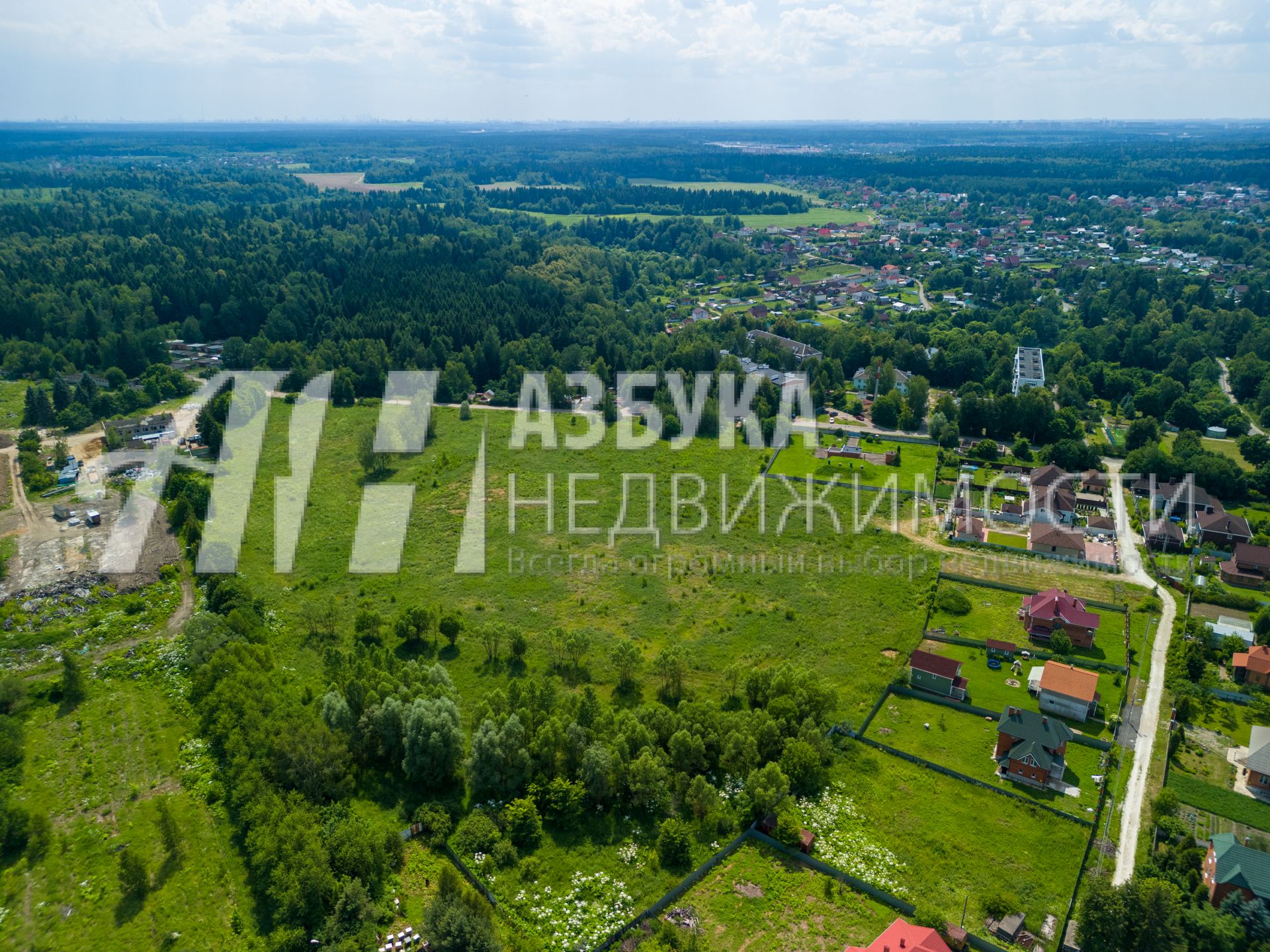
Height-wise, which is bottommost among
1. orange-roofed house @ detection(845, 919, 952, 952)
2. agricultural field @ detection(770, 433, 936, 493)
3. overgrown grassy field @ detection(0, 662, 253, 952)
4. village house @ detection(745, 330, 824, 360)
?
overgrown grassy field @ detection(0, 662, 253, 952)

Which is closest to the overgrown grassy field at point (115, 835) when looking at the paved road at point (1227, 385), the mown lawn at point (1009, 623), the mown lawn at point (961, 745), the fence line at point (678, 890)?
the fence line at point (678, 890)

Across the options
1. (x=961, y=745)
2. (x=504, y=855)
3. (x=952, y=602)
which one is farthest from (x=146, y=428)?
(x=961, y=745)

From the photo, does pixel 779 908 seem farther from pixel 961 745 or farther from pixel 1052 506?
pixel 1052 506

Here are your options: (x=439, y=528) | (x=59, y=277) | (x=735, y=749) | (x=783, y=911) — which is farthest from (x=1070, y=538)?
A: (x=59, y=277)

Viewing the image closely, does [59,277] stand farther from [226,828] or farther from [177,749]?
[226,828]

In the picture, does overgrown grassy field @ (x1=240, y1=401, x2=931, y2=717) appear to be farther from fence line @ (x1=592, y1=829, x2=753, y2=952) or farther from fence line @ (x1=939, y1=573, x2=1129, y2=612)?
fence line @ (x1=592, y1=829, x2=753, y2=952)

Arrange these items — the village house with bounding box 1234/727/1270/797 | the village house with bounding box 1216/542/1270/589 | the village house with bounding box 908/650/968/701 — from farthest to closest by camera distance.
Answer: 1. the village house with bounding box 1216/542/1270/589
2. the village house with bounding box 908/650/968/701
3. the village house with bounding box 1234/727/1270/797

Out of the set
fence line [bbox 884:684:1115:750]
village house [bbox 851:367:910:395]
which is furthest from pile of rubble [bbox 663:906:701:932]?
village house [bbox 851:367:910:395]
